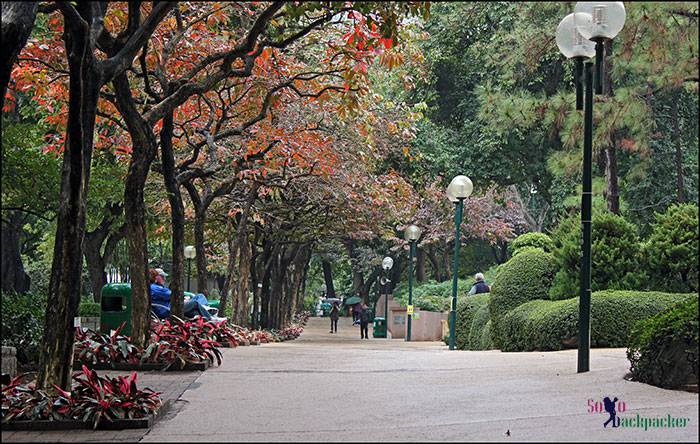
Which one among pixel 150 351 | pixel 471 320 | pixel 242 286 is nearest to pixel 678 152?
pixel 150 351

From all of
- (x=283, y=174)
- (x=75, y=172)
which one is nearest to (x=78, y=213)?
(x=75, y=172)

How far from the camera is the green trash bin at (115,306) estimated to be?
639 inches

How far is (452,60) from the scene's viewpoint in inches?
955

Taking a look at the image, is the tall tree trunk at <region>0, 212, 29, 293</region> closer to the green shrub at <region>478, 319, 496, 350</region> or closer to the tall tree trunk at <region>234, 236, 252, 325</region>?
the tall tree trunk at <region>234, 236, 252, 325</region>

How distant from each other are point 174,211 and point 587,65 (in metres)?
7.16

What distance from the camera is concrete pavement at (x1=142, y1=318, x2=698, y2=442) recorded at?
280 inches

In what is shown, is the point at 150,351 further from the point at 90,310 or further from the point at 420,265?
the point at 420,265

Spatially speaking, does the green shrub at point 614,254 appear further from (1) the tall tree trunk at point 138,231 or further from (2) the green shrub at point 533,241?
(1) the tall tree trunk at point 138,231

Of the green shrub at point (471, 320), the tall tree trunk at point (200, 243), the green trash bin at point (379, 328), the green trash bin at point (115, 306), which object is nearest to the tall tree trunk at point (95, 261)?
the tall tree trunk at point (200, 243)

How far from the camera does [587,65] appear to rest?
1238 centimetres

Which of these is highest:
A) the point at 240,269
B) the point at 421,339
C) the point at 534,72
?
the point at 534,72

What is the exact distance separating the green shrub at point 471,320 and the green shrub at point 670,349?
11.4 meters

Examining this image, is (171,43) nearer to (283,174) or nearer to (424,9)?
(424,9)

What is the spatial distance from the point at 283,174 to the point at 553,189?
1054cm
